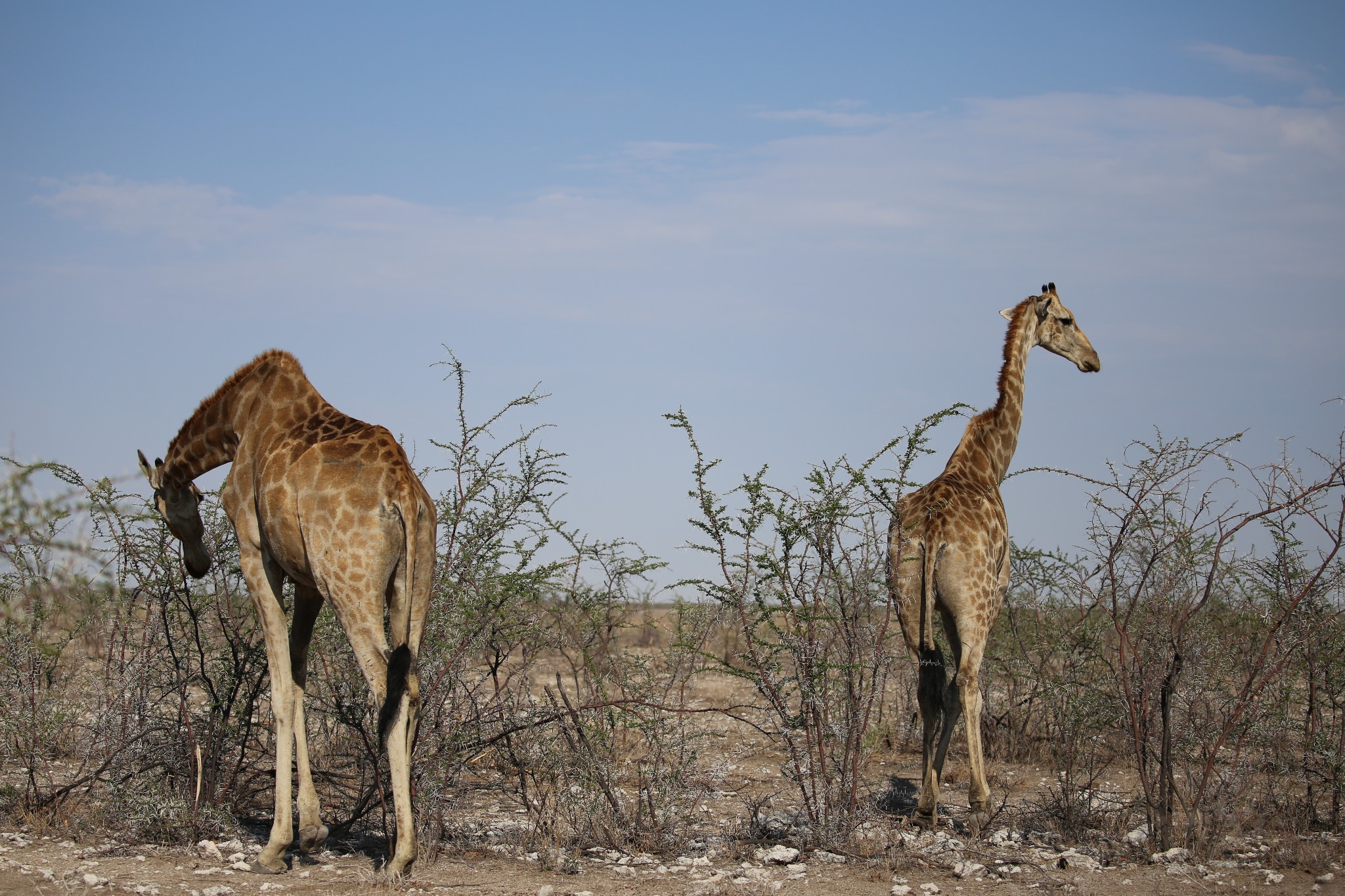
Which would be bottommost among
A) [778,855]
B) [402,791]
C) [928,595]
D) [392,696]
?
[778,855]

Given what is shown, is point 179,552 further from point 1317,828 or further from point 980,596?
point 1317,828

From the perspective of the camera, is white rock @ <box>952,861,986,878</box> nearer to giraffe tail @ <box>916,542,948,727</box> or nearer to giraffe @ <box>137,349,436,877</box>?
giraffe tail @ <box>916,542,948,727</box>

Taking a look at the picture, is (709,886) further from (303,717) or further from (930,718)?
(303,717)

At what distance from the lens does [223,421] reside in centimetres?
783

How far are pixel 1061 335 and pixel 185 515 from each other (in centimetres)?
780

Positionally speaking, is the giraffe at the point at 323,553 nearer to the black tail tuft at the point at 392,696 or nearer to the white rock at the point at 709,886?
the black tail tuft at the point at 392,696

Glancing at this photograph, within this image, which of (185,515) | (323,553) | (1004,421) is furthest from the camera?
(1004,421)

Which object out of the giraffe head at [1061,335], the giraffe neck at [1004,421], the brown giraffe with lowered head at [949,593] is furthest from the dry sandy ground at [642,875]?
the giraffe head at [1061,335]

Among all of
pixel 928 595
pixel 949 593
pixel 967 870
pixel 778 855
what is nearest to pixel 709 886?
pixel 778 855

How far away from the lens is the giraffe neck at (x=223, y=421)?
768 centimetres

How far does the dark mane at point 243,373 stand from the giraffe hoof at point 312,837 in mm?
2995

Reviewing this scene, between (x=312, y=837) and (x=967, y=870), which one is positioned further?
(x=312, y=837)

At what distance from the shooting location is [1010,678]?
34.7ft

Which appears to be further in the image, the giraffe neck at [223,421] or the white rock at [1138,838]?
the giraffe neck at [223,421]
